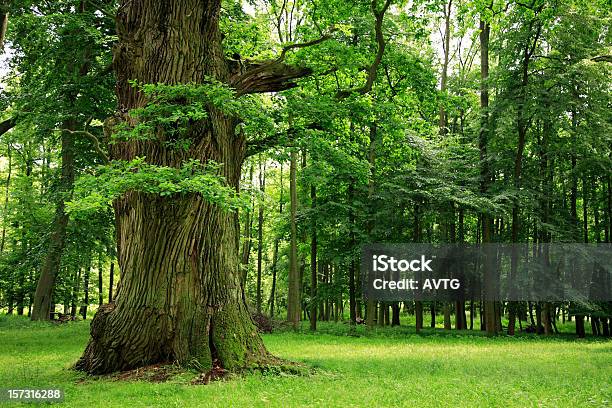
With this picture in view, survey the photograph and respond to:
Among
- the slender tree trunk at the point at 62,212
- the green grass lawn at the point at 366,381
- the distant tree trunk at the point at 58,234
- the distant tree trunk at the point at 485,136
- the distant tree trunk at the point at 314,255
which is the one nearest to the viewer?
the green grass lawn at the point at 366,381

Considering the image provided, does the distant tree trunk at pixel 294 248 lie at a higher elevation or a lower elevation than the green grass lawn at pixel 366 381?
higher

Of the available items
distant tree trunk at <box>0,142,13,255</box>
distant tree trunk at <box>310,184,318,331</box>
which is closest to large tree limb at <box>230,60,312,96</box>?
distant tree trunk at <box>310,184,318,331</box>

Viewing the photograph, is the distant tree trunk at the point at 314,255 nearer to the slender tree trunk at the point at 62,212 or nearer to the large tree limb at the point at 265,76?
the slender tree trunk at the point at 62,212

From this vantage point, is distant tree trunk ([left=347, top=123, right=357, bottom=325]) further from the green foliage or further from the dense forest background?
the green foliage

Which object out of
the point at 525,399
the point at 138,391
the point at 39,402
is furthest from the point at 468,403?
the point at 39,402

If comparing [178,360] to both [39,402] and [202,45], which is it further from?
[202,45]

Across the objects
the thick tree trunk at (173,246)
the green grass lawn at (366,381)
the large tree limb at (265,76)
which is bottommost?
the green grass lawn at (366,381)

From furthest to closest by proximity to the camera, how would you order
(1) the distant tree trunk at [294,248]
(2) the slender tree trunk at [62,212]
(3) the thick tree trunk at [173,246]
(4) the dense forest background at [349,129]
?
1. (1) the distant tree trunk at [294,248]
2. (2) the slender tree trunk at [62,212]
3. (4) the dense forest background at [349,129]
4. (3) the thick tree trunk at [173,246]

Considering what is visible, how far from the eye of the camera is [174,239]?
402 inches

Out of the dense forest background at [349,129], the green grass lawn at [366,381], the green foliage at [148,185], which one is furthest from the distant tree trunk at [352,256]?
the green foliage at [148,185]

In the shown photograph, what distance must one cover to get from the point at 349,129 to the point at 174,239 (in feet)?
20.2

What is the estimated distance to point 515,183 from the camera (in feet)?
80.0

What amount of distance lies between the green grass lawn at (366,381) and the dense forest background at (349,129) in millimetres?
2717

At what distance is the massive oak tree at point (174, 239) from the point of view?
1005cm
